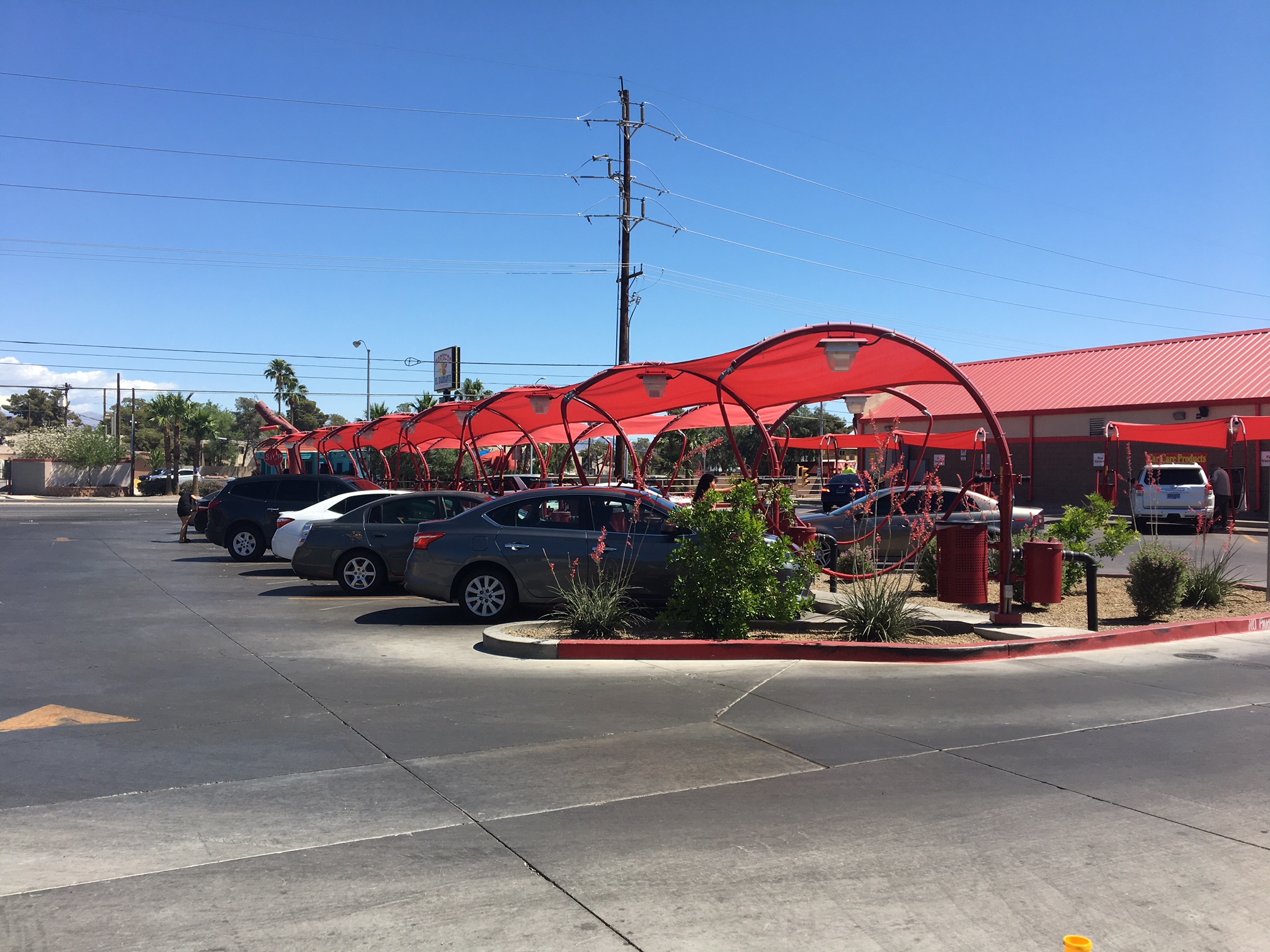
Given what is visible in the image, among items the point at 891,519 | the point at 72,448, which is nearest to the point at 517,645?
the point at 891,519

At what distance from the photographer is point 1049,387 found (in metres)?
42.5

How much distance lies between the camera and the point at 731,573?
10.6m

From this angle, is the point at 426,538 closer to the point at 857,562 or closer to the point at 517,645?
the point at 517,645

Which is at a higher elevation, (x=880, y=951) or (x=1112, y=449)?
(x=1112, y=449)

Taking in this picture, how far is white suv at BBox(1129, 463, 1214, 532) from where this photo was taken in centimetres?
2847

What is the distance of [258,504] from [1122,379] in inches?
1302

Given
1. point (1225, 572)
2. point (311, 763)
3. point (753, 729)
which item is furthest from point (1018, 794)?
point (1225, 572)

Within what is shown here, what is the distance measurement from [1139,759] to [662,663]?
4.41 meters

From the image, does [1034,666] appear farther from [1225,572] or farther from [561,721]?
[1225,572]

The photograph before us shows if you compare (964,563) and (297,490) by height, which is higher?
(297,490)

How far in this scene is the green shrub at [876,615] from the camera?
10.7 metres

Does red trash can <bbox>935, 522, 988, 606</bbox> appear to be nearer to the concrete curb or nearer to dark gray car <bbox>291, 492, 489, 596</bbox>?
the concrete curb

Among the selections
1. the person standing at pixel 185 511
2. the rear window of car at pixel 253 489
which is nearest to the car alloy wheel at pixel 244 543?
the rear window of car at pixel 253 489

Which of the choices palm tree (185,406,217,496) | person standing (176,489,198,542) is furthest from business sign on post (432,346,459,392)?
person standing (176,489,198,542)
